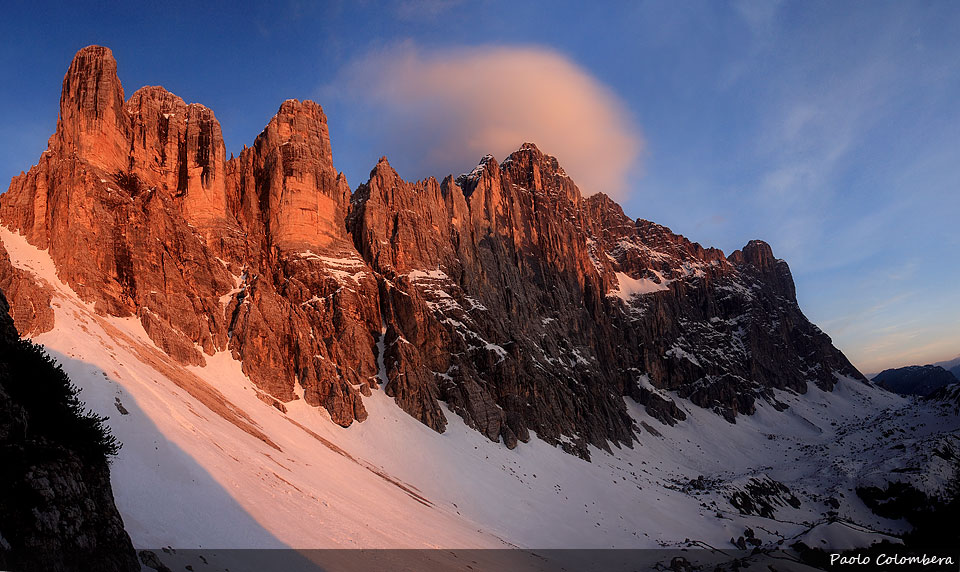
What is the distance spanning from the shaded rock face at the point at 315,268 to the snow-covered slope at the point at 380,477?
3490 mm

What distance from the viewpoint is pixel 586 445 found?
84.4 m

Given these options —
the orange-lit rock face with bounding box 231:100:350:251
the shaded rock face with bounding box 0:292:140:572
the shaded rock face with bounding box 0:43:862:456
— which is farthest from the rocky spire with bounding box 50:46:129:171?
the shaded rock face with bounding box 0:292:140:572

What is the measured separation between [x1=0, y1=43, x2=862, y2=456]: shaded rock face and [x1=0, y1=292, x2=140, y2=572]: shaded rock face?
1718 inches

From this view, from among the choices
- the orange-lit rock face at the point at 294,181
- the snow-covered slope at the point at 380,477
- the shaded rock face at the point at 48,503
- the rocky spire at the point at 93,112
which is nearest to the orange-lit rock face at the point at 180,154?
the rocky spire at the point at 93,112

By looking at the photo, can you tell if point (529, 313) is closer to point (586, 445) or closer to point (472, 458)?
point (586, 445)

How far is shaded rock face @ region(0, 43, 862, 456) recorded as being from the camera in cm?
5547

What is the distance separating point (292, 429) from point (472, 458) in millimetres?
22477

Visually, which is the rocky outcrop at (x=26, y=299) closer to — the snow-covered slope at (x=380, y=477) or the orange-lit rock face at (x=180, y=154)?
the snow-covered slope at (x=380, y=477)

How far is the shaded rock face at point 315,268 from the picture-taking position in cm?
5547

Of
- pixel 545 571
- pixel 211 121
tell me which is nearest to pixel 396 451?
pixel 545 571

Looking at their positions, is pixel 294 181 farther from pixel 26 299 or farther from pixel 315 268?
pixel 26 299

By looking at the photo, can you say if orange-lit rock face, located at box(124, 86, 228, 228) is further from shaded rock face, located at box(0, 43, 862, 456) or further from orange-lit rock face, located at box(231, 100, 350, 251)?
orange-lit rock face, located at box(231, 100, 350, 251)

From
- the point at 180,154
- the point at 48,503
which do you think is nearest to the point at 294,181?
the point at 180,154

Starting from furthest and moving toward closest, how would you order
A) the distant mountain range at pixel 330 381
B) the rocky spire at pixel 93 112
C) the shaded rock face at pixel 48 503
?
the rocky spire at pixel 93 112, the distant mountain range at pixel 330 381, the shaded rock face at pixel 48 503
